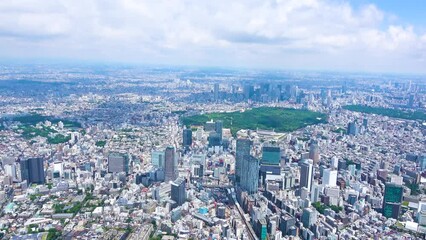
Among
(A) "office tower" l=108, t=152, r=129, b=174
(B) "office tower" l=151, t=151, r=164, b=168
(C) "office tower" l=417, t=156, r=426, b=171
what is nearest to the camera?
(A) "office tower" l=108, t=152, r=129, b=174

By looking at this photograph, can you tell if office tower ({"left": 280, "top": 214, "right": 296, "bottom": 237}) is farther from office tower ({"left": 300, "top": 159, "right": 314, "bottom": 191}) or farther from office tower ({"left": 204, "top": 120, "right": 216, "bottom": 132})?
office tower ({"left": 204, "top": 120, "right": 216, "bottom": 132})

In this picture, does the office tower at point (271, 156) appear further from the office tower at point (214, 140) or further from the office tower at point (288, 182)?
the office tower at point (214, 140)

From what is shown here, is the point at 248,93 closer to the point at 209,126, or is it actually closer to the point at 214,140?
the point at 209,126

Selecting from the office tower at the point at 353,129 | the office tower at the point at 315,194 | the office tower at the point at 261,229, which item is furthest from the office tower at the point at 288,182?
the office tower at the point at 353,129

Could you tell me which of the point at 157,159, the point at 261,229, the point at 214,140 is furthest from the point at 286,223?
the point at 214,140

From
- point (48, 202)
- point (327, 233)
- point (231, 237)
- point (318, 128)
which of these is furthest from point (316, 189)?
point (318, 128)

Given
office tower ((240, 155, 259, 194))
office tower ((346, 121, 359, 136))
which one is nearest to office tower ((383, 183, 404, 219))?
office tower ((240, 155, 259, 194))
